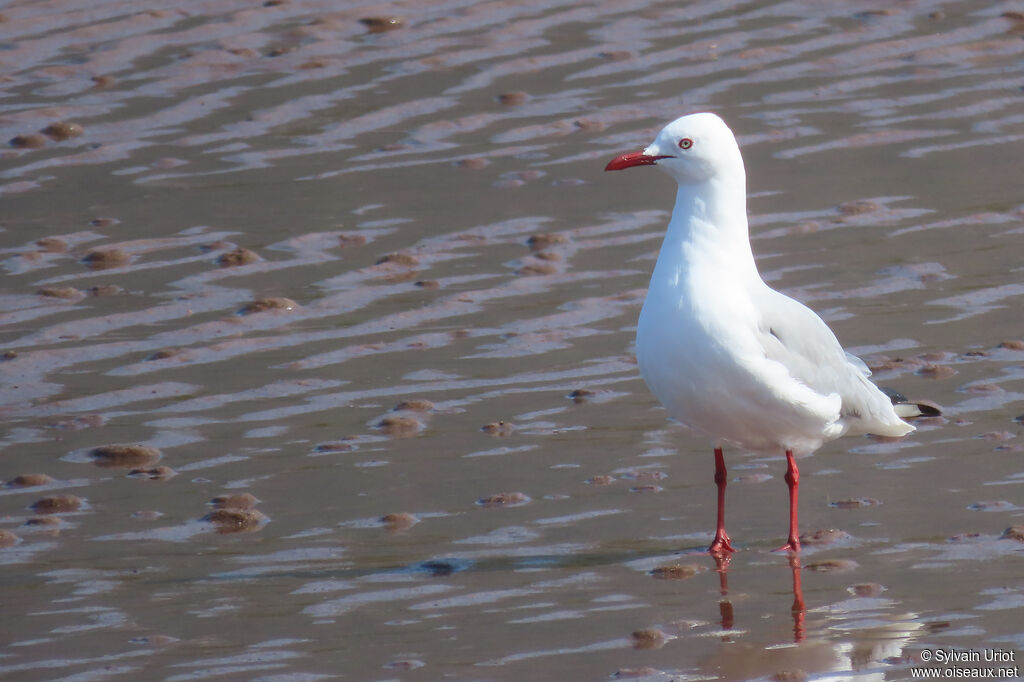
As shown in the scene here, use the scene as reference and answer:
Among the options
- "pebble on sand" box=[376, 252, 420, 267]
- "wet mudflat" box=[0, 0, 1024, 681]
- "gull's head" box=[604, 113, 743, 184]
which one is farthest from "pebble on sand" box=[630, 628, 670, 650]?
"pebble on sand" box=[376, 252, 420, 267]

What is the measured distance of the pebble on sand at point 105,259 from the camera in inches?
358

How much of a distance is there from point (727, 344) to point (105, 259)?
14.8 ft

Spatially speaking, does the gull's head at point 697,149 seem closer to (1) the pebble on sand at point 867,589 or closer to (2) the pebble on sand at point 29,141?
(1) the pebble on sand at point 867,589

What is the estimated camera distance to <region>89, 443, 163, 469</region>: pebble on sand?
6.86 meters

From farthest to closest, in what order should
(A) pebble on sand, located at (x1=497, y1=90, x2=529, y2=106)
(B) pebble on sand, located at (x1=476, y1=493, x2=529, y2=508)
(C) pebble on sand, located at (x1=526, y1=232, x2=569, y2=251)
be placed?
(A) pebble on sand, located at (x1=497, y1=90, x2=529, y2=106) < (C) pebble on sand, located at (x1=526, y1=232, x2=569, y2=251) < (B) pebble on sand, located at (x1=476, y1=493, x2=529, y2=508)

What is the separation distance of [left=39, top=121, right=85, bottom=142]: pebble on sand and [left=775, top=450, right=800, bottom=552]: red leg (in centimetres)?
639

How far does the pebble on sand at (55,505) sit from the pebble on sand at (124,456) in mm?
407

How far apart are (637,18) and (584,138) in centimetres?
235

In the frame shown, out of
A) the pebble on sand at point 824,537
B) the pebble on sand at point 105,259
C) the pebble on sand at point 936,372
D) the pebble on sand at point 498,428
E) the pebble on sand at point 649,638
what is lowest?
the pebble on sand at point 824,537

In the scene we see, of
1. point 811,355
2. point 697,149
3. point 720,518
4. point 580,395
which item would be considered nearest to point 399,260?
point 580,395

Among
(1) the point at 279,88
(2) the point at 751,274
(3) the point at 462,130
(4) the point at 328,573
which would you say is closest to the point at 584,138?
(3) the point at 462,130

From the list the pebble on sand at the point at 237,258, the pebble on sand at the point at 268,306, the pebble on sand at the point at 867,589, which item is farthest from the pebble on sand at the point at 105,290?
the pebble on sand at the point at 867,589

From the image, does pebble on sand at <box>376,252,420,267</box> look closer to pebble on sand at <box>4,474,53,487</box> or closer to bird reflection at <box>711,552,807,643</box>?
pebble on sand at <box>4,474,53,487</box>

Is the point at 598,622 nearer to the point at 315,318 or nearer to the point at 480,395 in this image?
the point at 480,395
